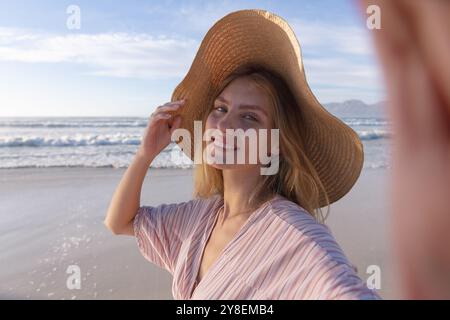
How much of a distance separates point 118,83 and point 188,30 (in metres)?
3.01

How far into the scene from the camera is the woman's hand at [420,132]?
214mm

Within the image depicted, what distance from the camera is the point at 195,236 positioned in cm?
171

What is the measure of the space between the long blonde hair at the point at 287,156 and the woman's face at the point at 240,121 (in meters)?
0.03

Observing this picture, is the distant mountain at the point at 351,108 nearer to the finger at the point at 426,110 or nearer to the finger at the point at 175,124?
the finger at the point at 175,124

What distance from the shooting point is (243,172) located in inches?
66.8

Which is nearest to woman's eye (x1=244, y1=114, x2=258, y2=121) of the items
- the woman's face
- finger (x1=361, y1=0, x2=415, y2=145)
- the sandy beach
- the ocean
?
the woman's face

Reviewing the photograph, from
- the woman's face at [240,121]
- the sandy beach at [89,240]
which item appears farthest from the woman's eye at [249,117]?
the sandy beach at [89,240]

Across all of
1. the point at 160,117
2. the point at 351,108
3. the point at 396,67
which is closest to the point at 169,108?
the point at 160,117

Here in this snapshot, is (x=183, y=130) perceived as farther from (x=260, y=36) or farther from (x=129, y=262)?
(x=129, y=262)

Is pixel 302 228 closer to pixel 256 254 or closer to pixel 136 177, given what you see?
pixel 256 254

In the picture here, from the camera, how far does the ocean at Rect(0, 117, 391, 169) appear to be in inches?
310

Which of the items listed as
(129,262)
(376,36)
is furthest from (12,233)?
(376,36)

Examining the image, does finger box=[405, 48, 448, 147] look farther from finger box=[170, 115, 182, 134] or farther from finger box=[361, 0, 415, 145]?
finger box=[170, 115, 182, 134]

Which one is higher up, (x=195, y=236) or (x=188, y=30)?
(x=188, y=30)
